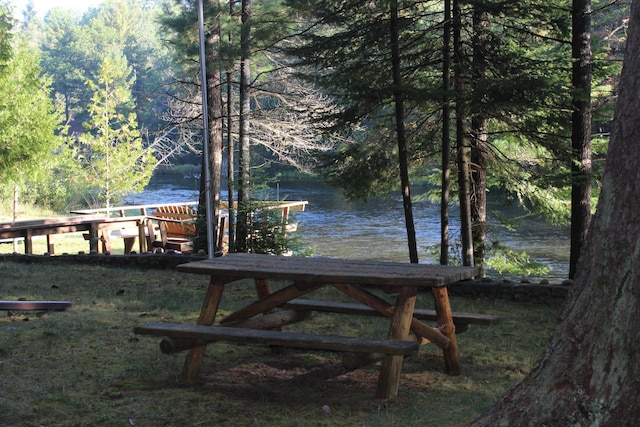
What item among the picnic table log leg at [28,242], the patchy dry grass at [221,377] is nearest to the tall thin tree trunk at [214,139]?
the picnic table log leg at [28,242]

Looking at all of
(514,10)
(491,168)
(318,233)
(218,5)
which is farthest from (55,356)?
(318,233)

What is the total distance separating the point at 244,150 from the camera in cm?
1311

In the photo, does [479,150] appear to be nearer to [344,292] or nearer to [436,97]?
[436,97]

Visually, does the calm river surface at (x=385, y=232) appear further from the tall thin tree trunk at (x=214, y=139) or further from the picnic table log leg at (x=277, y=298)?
the picnic table log leg at (x=277, y=298)

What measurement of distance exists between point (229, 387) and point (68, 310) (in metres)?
3.00

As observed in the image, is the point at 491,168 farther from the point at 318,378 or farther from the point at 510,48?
the point at 318,378

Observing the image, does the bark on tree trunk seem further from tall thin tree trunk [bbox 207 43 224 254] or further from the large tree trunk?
the large tree trunk

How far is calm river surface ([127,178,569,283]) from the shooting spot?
19797 mm

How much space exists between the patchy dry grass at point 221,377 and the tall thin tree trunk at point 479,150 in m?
3.52

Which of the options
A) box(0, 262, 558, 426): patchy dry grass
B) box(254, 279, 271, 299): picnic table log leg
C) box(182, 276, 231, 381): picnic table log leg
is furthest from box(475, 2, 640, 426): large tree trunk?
→ box(254, 279, 271, 299): picnic table log leg

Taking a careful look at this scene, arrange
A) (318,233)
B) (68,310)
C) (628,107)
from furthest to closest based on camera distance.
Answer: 1. (318,233)
2. (68,310)
3. (628,107)

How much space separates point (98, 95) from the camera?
81.4ft

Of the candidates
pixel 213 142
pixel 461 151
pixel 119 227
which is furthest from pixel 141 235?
pixel 461 151

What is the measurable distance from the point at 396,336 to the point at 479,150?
21.2ft
